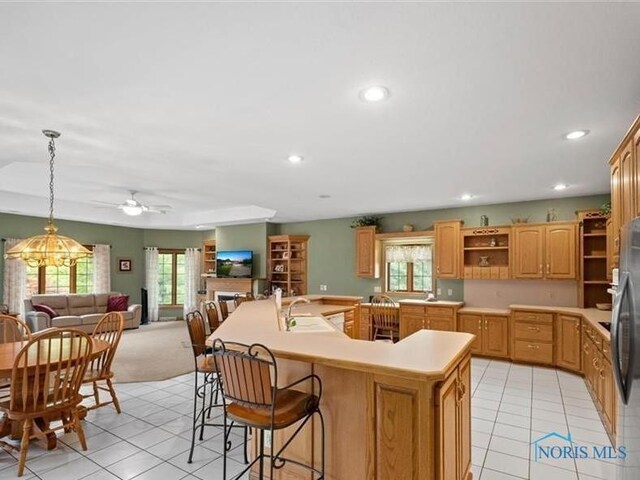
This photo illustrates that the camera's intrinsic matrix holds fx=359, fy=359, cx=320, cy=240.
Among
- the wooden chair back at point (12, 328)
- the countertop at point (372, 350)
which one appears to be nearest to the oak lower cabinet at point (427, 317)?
the countertop at point (372, 350)

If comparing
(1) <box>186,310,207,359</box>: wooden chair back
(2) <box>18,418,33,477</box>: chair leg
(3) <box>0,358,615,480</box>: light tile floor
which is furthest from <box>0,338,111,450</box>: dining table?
(1) <box>186,310,207,359</box>: wooden chair back

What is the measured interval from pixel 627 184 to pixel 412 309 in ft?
14.3

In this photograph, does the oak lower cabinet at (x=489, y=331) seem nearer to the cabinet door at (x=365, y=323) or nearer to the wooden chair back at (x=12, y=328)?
the cabinet door at (x=365, y=323)

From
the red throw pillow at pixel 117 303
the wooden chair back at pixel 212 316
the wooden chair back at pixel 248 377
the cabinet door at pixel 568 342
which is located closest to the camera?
the wooden chair back at pixel 248 377

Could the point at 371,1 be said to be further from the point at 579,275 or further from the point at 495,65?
the point at 579,275

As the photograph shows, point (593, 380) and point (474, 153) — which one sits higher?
point (474, 153)

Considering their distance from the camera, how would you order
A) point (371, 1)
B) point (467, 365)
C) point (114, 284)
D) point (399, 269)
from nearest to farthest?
point (371, 1), point (467, 365), point (399, 269), point (114, 284)

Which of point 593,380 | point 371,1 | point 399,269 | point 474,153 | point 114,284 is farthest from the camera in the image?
point 114,284

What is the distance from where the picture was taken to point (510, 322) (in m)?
5.66

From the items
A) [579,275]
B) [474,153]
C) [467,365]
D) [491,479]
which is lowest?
[491,479]

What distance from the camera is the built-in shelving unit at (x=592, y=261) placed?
5.38 metres

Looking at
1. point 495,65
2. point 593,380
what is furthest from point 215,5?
point 593,380

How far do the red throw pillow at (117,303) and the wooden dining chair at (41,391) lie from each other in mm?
5828

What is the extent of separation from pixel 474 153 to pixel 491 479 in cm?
282
